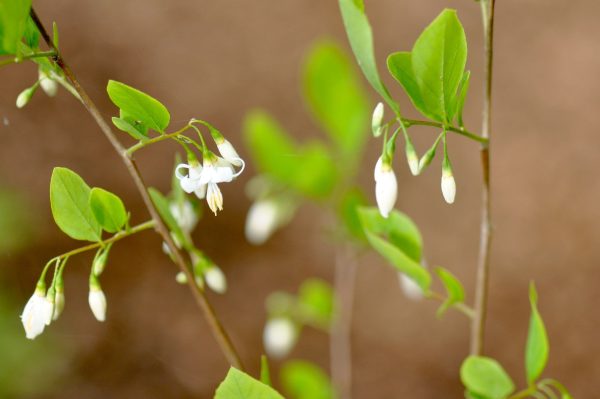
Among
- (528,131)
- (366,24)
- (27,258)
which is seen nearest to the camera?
(366,24)

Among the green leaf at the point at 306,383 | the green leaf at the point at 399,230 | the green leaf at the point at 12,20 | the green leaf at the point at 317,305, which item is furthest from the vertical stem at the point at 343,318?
the green leaf at the point at 12,20

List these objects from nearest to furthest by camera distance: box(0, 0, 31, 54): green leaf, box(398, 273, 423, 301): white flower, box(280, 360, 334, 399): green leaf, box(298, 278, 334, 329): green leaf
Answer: box(0, 0, 31, 54): green leaf, box(398, 273, 423, 301): white flower, box(280, 360, 334, 399): green leaf, box(298, 278, 334, 329): green leaf

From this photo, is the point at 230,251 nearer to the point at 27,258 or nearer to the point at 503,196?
the point at 27,258

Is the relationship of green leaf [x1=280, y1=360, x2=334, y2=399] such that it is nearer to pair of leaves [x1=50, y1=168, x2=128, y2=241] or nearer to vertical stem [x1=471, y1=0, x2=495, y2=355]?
vertical stem [x1=471, y1=0, x2=495, y2=355]

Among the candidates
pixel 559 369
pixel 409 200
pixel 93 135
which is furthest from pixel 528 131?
pixel 93 135

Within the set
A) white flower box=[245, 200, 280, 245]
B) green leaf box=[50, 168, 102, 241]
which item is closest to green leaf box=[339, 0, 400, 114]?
green leaf box=[50, 168, 102, 241]

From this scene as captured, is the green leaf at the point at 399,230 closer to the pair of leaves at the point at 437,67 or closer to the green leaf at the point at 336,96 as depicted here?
the pair of leaves at the point at 437,67

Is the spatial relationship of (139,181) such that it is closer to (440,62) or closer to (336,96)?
(440,62)
